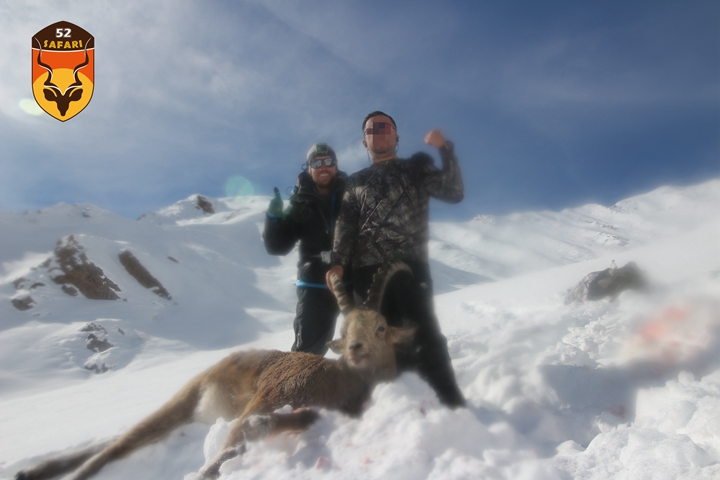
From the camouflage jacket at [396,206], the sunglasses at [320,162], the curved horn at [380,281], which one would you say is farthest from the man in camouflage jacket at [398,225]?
the sunglasses at [320,162]

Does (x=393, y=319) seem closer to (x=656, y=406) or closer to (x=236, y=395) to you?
(x=236, y=395)

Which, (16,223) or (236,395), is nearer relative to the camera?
(236,395)

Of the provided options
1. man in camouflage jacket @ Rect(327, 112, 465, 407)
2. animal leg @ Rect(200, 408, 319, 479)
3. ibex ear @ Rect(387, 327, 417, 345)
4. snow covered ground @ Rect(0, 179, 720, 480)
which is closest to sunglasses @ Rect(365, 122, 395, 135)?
man in camouflage jacket @ Rect(327, 112, 465, 407)

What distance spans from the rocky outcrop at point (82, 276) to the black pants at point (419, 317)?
2524 cm

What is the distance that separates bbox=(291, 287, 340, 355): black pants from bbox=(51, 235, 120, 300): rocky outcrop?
950 inches

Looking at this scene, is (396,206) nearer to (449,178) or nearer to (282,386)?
(449,178)

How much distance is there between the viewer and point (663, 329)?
3928mm

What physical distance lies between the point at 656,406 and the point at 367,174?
289 centimetres

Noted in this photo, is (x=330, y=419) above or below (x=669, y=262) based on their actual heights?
below

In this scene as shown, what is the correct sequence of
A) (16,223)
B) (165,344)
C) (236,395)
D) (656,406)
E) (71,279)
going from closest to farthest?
(656,406) < (236,395) < (165,344) < (71,279) < (16,223)

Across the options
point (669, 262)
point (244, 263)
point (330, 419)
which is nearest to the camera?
point (330, 419)

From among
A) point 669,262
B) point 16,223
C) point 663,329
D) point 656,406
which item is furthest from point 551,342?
point 16,223

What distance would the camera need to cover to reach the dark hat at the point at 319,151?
4711 millimetres

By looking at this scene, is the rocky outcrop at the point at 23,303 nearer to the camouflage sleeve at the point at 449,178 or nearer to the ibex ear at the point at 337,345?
the ibex ear at the point at 337,345
